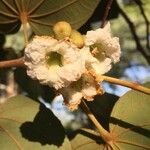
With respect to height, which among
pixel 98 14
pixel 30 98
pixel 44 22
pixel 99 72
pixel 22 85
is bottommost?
pixel 99 72

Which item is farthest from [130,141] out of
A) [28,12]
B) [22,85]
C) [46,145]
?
[22,85]

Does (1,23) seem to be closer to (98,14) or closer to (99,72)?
(99,72)

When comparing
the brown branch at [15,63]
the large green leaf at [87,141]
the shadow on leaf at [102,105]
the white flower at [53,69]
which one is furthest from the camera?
the shadow on leaf at [102,105]

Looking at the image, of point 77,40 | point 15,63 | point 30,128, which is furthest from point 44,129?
point 77,40

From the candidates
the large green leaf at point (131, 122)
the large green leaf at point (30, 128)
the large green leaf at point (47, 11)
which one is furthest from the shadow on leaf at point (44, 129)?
the large green leaf at point (47, 11)

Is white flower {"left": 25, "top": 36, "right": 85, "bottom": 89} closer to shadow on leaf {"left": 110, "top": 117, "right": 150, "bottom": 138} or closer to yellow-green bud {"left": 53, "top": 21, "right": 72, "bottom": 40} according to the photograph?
yellow-green bud {"left": 53, "top": 21, "right": 72, "bottom": 40}

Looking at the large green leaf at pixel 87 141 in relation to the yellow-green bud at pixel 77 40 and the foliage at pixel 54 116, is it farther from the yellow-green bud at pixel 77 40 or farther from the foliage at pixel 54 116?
the yellow-green bud at pixel 77 40
